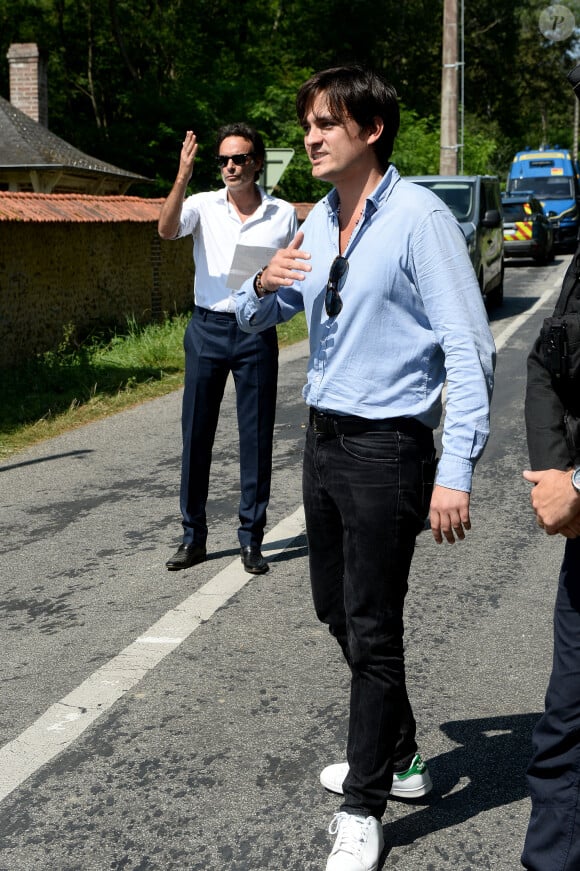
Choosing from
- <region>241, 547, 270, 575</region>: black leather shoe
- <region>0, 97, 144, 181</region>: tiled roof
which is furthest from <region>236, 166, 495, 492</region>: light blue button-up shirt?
Result: <region>0, 97, 144, 181</region>: tiled roof

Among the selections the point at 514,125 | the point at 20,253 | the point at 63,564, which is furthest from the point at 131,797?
the point at 514,125

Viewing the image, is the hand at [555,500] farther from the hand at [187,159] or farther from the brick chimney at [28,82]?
the brick chimney at [28,82]

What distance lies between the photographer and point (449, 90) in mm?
26906

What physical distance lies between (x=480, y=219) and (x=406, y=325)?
595 inches

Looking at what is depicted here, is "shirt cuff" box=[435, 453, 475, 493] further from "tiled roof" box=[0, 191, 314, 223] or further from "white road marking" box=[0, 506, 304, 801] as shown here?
"tiled roof" box=[0, 191, 314, 223]

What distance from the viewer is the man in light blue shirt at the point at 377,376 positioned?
2.88 m

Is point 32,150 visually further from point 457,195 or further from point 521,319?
point 521,319

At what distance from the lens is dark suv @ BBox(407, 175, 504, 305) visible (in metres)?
17.0

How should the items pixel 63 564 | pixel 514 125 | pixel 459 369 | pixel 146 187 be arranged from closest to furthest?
pixel 459 369, pixel 63 564, pixel 146 187, pixel 514 125

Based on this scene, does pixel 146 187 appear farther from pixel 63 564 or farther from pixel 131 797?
pixel 131 797

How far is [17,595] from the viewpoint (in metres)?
5.45

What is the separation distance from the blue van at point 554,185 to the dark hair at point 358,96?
27.9m

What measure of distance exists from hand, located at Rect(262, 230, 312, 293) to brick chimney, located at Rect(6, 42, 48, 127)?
31173 millimetres

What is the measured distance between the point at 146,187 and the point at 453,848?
110ft
